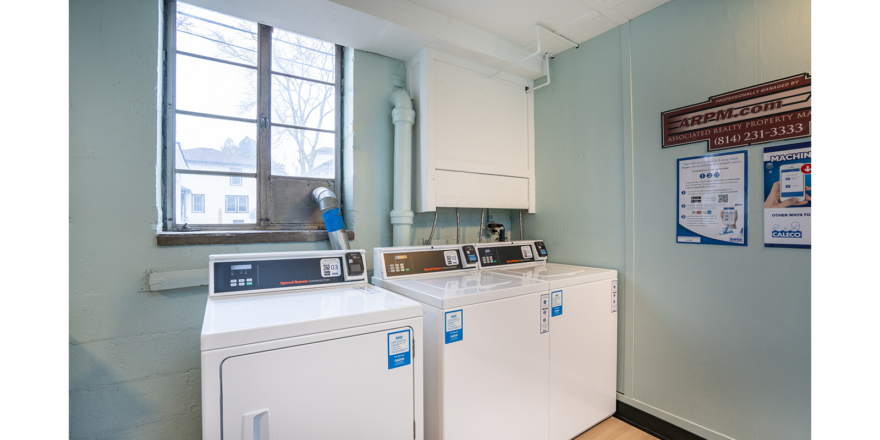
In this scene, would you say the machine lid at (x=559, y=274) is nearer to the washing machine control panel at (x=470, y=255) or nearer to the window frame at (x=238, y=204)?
the washing machine control panel at (x=470, y=255)

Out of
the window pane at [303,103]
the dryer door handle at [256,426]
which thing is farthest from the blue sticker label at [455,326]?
the window pane at [303,103]

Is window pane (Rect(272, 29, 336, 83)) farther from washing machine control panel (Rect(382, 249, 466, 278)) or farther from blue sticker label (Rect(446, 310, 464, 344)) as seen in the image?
blue sticker label (Rect(446, 310, 464, 344))

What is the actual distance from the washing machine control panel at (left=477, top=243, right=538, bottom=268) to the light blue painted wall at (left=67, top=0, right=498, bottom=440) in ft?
4.93

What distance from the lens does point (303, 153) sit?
87.3 inches

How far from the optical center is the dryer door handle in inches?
41.6

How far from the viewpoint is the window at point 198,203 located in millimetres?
1902

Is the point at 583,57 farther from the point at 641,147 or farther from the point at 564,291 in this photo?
the point at 564,291

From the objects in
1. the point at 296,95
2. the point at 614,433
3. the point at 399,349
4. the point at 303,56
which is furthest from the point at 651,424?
the point at 303,56

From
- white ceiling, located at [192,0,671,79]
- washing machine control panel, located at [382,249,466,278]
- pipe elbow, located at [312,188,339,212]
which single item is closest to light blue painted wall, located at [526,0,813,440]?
white ceiling, located at [192,0,671,79]

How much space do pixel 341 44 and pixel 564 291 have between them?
1921mm

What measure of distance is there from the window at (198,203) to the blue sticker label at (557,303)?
1.88 metres

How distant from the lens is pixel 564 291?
1924 mm
